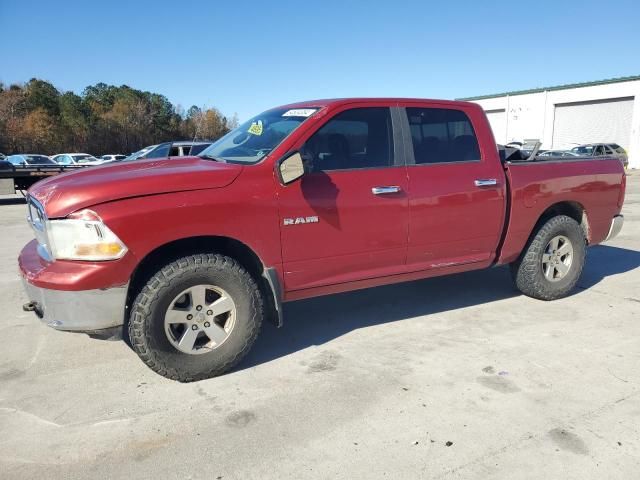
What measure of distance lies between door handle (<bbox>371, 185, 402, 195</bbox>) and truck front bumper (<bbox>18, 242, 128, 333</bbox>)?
195 centimetres

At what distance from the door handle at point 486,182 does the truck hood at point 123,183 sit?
2.17 metres

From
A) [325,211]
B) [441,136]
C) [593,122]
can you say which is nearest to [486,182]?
[441,136]

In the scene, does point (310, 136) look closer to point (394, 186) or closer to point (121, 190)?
point (394, 186)

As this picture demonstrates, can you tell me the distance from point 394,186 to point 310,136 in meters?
0.80

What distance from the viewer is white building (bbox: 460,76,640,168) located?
35.6 m

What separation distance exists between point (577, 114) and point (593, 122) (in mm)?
1432

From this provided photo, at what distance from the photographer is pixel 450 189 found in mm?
4305

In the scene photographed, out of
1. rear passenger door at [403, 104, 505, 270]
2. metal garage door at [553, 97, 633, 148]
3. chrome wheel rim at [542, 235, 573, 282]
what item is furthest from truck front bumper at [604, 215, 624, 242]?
metal garage door at [553, 97, 633, 148]

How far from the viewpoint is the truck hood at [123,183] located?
307 cm

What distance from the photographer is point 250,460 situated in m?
2.63

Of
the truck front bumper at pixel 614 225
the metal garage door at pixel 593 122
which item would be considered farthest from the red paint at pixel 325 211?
the metal garage door at pixel 593 122

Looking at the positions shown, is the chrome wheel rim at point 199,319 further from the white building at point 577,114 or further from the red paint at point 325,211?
the white building at point 577,114

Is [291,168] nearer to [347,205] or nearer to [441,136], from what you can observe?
[347,205]

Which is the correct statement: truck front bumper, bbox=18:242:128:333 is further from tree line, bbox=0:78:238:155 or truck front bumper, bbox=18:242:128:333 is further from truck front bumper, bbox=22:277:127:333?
tree line, bbox=0:78:238:155
